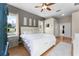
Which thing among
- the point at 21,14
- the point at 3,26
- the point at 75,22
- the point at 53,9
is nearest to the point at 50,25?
the point at 53,9

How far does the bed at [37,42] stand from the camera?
164 centimetres

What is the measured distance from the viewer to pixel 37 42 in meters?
1.68

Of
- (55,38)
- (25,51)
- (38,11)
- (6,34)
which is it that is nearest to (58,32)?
(55,38)

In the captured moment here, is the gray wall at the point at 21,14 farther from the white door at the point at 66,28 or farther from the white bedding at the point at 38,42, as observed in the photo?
the white door at the point at 66,28

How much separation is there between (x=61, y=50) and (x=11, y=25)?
94 centimetres

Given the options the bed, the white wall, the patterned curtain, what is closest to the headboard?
the bed

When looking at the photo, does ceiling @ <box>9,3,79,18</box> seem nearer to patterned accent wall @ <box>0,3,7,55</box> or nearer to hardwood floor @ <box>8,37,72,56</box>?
patterned accent wall @ <box>0,3,7,55</box>

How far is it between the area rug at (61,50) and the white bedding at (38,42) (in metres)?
0.10

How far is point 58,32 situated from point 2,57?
1020 mm

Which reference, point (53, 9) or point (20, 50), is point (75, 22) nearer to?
point (53, 9)

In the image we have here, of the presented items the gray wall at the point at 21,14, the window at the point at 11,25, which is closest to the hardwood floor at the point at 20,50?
the window at the point at 11,25

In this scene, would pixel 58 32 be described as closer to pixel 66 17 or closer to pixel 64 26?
pixel 64 26

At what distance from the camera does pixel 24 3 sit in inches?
63.7

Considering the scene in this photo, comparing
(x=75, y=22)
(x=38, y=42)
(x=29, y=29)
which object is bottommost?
(x=38, y=42)
